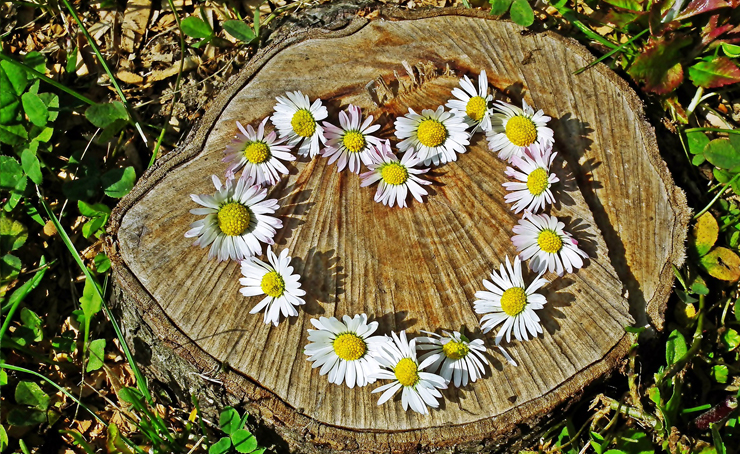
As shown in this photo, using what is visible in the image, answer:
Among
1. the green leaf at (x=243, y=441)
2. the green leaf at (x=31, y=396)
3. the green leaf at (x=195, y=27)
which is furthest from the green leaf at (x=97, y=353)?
the green leaf at (x=195, y=27)

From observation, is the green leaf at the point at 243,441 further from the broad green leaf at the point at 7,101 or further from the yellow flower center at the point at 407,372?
the broad green leaf at the point at 7,101

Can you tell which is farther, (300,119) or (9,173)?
(9,173)

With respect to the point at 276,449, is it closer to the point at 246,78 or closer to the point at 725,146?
the point at 246,78

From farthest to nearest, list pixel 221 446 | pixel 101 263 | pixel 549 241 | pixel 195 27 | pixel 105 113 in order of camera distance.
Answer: pixel 195 27 < pixel 105 113 < pixel 101 263 < pixel 221 446 < pixel 549 241

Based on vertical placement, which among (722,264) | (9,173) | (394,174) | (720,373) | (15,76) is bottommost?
(720,373)

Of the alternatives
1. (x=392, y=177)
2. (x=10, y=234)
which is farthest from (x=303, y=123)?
(x=10, y=234)

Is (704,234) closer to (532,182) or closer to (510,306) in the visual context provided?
(532,182)

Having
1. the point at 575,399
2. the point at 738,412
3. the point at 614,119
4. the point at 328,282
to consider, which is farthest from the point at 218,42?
the point at 738,412
